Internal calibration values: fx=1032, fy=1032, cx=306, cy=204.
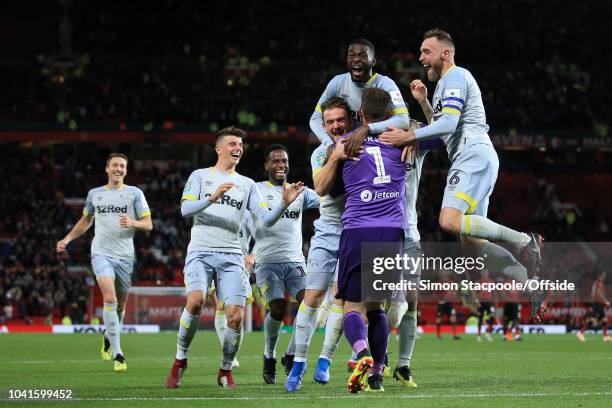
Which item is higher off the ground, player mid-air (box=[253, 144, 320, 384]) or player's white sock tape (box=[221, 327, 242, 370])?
player mid-air (box=[253, 144, 320, 384])

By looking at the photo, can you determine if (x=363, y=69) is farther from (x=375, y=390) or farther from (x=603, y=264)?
(x=603, y=264)

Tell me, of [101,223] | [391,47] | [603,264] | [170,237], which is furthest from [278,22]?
[101,223]

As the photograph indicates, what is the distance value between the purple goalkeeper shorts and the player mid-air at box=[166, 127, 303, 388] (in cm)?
150

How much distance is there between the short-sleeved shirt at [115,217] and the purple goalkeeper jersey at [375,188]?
6.37 m

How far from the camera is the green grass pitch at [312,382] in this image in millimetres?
8391

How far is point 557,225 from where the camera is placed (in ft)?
132

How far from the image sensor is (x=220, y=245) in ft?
34.8

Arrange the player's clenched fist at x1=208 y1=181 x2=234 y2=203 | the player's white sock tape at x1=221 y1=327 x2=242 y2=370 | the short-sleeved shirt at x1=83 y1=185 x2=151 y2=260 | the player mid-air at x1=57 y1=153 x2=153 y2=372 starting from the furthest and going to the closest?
1. the short-sleeved shirt at x1=83 y1=185 x2=151 y2=260
2. the player mid-air at x1=57 y1=153 x2=153 y2=372
3. the player's white sock tape at x1=221 y1=327 x2=242 y2=370
4. the player's clenched fist at x1=208 y1=181 x2=234 y2=203

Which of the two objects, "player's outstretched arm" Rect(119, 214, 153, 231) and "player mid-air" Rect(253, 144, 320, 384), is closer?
"player mid-air" Rect(253, 144, 320, 384)

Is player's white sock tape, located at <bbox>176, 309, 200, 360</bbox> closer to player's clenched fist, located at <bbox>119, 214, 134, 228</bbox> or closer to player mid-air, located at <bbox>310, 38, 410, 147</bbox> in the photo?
player mid-air, located at <bbox>310, 38, 410, 147</bbox>

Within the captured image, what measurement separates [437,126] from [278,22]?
38036mm

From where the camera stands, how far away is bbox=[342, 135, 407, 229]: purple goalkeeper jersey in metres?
8.66

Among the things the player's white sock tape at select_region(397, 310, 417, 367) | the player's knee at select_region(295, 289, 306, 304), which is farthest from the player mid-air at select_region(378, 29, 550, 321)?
the player's knee at select_region(295, 289, 306, 304)

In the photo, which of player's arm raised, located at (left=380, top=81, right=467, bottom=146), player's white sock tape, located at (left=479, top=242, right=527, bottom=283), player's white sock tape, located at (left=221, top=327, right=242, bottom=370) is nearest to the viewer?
player's arm raised, located at (left=380, top=81, right=467, bottom=146)
